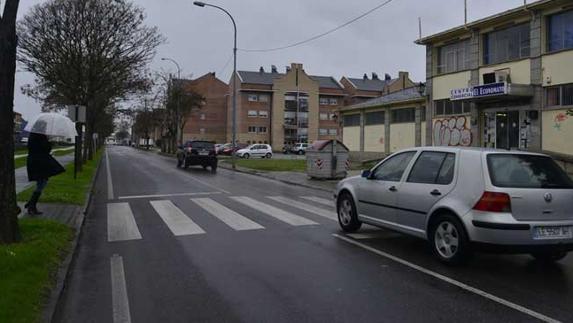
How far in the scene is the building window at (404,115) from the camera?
34.7 meters

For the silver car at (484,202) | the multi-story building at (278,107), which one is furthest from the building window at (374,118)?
the multi-story building at (278,107)

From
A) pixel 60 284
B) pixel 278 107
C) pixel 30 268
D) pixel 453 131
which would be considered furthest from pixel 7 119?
pixel 278 107

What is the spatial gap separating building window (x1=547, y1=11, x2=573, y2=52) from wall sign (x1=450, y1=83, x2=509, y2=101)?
260 centimetres

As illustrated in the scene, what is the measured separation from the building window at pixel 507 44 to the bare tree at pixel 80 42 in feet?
55.1

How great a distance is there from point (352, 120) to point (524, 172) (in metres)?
35.9

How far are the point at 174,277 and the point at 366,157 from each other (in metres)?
33.7

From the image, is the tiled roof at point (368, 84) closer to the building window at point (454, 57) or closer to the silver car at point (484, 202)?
the building window at point (454, 57)

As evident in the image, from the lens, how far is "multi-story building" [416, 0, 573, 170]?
22.8 m

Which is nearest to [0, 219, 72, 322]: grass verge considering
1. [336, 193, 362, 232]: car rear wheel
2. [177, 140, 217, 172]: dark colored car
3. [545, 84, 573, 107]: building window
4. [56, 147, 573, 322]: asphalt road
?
[56, 147, 573, 322]: asphalt road

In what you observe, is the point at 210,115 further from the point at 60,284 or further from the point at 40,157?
the point at 60,284

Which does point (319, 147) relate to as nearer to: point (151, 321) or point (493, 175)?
point (493, 175)

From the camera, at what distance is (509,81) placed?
25219mm

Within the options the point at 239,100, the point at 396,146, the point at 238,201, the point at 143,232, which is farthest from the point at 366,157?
the point at 239,100

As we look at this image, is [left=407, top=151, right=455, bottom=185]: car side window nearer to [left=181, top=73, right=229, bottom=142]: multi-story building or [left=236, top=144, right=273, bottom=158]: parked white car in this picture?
[left=236, top=144, right=273, bottom=158]: parked white car
